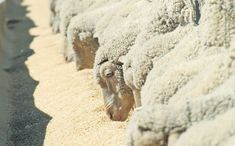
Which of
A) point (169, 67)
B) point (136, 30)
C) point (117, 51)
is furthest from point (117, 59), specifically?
point (169, 67)

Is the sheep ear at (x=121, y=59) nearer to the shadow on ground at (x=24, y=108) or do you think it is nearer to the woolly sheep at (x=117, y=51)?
the woolly sheep at (x=117, y=51)

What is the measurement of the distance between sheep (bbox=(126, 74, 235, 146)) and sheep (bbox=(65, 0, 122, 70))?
5.32m

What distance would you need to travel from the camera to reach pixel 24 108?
10.9 metres

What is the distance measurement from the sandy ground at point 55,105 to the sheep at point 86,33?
461mm

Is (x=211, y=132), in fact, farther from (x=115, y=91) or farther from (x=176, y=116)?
(x=115, y=91)

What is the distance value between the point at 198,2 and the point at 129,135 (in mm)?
1823

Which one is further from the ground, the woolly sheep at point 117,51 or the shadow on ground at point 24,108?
the woolly sheep at point 117,51

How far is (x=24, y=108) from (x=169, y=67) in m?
5.17

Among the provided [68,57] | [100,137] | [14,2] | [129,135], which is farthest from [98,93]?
[14,2]

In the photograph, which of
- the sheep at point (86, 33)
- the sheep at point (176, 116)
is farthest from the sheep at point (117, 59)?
the sheep at point (176, 116)

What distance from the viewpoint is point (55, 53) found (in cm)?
1562

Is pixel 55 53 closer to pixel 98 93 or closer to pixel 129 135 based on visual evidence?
pixel 98 93

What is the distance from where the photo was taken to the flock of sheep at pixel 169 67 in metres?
4.69

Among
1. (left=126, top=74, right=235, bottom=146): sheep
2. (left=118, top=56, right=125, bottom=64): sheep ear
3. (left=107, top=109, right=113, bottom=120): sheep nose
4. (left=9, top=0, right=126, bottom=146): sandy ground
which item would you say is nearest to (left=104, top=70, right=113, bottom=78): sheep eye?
(left=118, top=56, right=125, bottom=64): sheep ear
